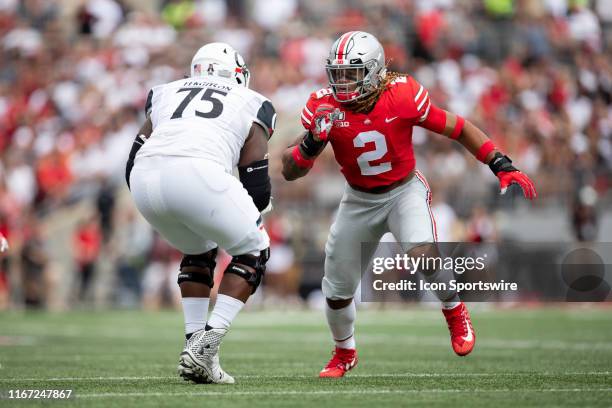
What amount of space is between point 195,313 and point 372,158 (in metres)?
1.56

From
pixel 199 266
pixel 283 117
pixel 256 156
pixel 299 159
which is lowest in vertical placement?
pixel 199 266

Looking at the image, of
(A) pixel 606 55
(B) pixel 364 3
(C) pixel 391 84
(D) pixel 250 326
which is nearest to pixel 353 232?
(C) pixel 391 84

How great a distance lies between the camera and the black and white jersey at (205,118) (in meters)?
6.72

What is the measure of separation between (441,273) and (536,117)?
1254 cm

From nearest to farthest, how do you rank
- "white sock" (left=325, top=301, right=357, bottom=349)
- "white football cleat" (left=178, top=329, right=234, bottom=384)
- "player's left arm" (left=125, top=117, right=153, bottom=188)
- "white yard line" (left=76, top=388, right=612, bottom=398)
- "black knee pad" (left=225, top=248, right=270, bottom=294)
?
"white yard line" (left=76, top=388, right=612, bottom=398) → "white football cleat" (left=178, top=329, right=234, bottom=384) → "black knee pad" (left=225, top=248, right=270, bottom=294) → "player's left arm" (left=125, top=117, right=153, bottom=188) → "white sock" (left=325, top=301, right=357, bottom=349)

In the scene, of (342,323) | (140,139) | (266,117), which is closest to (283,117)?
(342,323)

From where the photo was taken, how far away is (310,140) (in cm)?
733

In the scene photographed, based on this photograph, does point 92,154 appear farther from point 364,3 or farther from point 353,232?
point 353,232

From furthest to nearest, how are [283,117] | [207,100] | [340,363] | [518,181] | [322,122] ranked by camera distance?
[283,117], [340,363], [518,181], [322,122], [207,100]

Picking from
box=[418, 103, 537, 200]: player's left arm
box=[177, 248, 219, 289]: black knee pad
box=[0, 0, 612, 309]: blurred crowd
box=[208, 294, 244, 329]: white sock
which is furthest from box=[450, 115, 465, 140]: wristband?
box=[0, 0, 612, 309]: blurred crowd

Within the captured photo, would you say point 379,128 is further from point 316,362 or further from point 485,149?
point 316,362

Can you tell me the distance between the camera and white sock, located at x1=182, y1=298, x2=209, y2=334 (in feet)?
23.2

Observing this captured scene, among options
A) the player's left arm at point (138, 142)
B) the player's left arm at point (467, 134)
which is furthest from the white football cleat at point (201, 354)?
the player's left arm at point (467, 134)

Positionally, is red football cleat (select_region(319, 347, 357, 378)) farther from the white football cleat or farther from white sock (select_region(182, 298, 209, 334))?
the white football cleat
